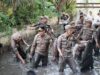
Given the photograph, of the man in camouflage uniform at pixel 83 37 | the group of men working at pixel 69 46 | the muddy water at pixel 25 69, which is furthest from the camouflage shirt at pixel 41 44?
the man in camouflage uniform at pixel 83 37

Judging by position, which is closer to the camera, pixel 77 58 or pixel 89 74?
pixel 89 74

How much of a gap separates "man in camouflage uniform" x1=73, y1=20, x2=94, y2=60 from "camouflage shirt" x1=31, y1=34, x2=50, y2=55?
4.09 feet

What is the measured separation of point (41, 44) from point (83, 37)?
5.42ft

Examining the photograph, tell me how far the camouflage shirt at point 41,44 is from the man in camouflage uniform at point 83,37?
1248 millimetres

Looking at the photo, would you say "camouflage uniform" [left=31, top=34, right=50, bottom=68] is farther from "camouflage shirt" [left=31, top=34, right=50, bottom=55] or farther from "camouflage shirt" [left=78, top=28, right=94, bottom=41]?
"camouflage shirt" [left=78, top=28, right=94, bottom=41]

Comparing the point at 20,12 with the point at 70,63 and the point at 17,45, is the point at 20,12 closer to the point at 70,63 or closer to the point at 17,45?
the point at 17,45

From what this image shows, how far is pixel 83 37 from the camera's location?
16.7m

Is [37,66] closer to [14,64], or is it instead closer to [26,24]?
[14,64]

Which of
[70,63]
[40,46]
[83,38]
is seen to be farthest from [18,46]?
[70,63]

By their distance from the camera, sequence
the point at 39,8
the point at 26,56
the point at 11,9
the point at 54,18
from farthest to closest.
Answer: the point at 54,18
the point at 39,8
the point at 11,9
the point at 26,56

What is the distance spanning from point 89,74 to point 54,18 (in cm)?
2225

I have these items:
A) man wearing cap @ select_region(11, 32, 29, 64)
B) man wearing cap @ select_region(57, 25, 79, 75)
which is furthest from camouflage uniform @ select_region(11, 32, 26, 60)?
man wearing cap @ select_region(57, 25, 79, 75)

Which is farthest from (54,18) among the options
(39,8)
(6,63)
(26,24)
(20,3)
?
(6,63)

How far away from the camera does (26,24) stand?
2894 cm
